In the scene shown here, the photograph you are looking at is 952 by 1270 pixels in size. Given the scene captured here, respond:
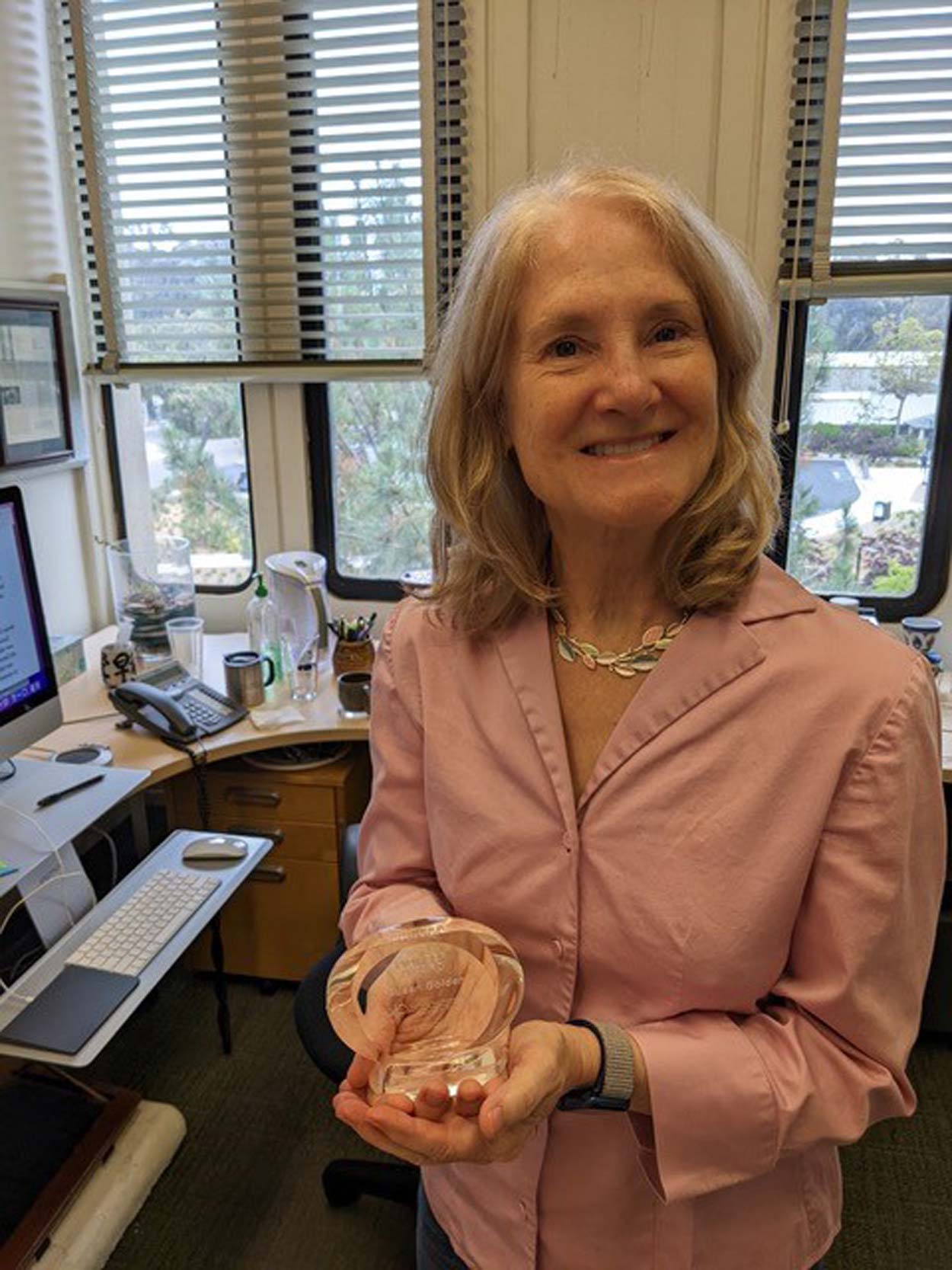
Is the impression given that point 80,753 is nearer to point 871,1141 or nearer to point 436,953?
point 436,953

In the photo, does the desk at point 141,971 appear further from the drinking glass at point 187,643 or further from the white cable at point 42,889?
the drinking glass at point 187,643

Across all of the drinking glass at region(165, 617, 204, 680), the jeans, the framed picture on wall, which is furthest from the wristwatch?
the framed picture on wall

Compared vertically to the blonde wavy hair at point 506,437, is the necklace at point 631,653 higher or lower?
lower

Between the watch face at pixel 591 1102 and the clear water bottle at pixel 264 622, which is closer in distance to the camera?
the watch face at pixel 591 1102

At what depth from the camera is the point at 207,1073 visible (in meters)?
2.28

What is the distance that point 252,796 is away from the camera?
2.43 metres

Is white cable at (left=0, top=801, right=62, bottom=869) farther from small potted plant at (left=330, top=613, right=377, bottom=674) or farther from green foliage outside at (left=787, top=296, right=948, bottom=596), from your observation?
green foliage outside at (left=787, top=296, right=948, bottom=596)

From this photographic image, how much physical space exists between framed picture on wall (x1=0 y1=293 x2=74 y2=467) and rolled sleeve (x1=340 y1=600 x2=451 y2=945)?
1.92m

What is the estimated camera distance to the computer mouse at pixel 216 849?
1.92 m

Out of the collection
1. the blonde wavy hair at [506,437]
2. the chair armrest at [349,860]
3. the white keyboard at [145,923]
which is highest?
the blonde wavy hair at [506,437]

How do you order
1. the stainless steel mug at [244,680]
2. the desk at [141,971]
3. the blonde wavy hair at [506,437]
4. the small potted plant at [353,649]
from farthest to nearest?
1. the small potted plant at [353,649]
2. the stainless steel mug at [244,680]
3. the desk at [141,971]
4. the blonde wavy hair at [506,437]

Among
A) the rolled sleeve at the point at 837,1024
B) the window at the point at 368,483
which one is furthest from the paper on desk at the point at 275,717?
the rolled sleeve at the point at 837,1024

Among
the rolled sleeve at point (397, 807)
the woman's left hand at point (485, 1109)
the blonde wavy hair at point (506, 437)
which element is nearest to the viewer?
the woman's left hand at point (485, 1109)

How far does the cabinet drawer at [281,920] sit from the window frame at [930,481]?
1512 millimetres
